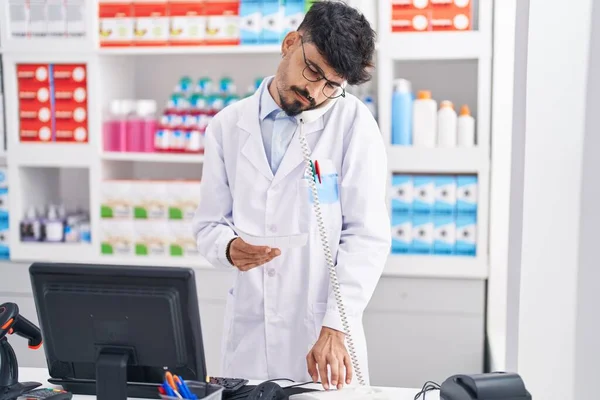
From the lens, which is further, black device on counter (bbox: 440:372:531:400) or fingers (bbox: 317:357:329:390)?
fingers (bbox: 317:357:329:390)

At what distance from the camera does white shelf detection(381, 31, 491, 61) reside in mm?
3363

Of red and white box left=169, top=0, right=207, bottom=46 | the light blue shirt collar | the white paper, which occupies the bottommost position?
the white paper

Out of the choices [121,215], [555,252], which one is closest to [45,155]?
[121,215]

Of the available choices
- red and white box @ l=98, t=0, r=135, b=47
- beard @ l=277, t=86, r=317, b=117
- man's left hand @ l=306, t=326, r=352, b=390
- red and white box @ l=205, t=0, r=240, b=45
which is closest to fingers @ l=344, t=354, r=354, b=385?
man's left hand @ l=306, t=326, r=352, b=390

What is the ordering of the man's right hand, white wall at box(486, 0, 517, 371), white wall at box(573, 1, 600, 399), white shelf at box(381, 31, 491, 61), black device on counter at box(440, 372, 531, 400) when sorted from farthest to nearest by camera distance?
1. white shelf at box(381, 31, 491, 61)
2. white wall at box(486, 0, 517, 371)
3. the man's right hand
4. white wall at box(573, 1, 600, 399)
5. black device on counter at box(440, 372, 531, 400)

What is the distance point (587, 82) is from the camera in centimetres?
173

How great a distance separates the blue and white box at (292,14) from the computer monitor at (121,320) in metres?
2.26

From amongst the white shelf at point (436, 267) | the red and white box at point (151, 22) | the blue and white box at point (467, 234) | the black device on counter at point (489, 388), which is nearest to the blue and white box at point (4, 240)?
the red and white box at point (151, 22)

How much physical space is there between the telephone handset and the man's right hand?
159 millimetres

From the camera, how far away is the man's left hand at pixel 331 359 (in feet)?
6.15

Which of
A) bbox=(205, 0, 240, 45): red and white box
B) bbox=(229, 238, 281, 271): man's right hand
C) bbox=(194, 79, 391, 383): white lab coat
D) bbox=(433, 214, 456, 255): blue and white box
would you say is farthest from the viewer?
bbox=(205, 0, 240, 45): red and white box

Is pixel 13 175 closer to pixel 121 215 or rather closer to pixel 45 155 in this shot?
pixel 45 155

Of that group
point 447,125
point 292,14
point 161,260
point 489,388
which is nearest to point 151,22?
point 292,14

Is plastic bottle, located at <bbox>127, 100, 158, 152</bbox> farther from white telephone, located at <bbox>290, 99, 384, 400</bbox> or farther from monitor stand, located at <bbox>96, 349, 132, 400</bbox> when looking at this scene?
monitor stand, located at <bbox>96, 349, 132, 400</bbox>
